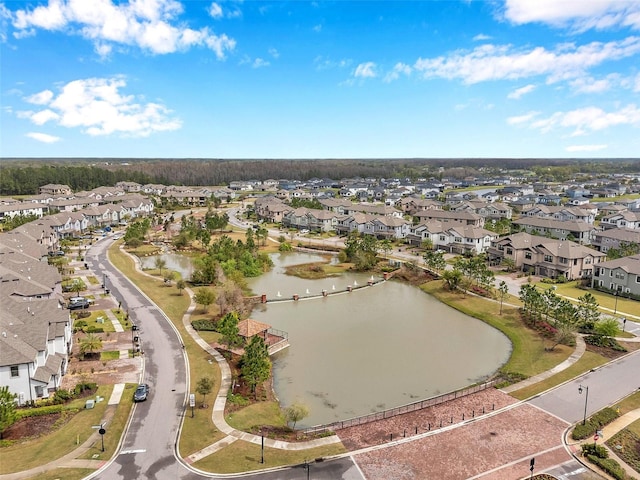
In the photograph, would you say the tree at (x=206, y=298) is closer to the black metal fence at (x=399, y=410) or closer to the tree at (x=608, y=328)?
the black metal fence at (x=399, y=410)

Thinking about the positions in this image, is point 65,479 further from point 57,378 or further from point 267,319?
point 267,319

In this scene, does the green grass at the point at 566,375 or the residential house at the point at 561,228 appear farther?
the residential house at the point at 561,228

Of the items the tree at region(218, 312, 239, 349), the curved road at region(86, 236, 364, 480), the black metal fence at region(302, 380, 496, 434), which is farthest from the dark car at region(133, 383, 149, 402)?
the black metal fence at region(302, 380, 496, 434)

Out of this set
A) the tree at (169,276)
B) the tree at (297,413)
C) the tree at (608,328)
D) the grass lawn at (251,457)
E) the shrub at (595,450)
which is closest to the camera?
the grass lawn at (251,457)

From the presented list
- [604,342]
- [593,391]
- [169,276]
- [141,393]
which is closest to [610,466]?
[593,391]

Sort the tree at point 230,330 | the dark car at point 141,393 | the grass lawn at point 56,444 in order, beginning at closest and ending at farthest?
1. the grass lawn at point 56,444
2. the dark car at point 141,393
3. the tree at point 230,330

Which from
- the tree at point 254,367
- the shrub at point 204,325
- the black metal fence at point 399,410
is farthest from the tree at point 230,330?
the black metal fence at point 399,410

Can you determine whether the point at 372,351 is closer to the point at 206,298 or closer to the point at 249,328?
the point at 249,328
